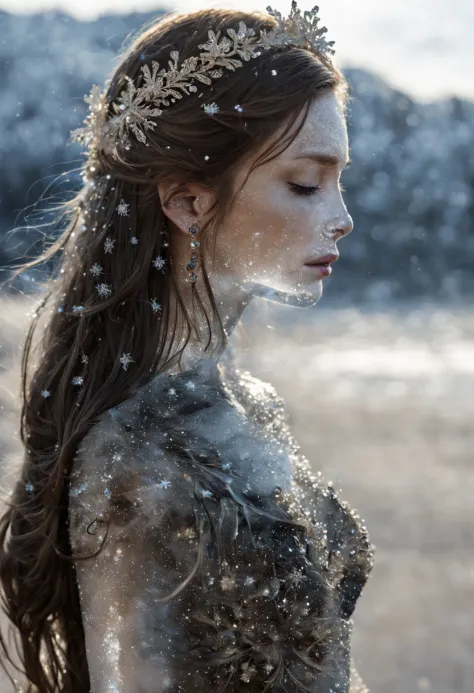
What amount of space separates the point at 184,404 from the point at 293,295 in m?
0.36

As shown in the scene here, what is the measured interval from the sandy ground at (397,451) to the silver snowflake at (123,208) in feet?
1.74

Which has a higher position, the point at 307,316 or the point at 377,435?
the point at 307,316

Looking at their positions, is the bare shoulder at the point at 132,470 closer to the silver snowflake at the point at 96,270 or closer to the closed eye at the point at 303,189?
the silver snowflake at the point at 96,270

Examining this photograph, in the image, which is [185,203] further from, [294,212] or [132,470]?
[132,470]

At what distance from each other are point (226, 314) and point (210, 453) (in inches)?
14.0

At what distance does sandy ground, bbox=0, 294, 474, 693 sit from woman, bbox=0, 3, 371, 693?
40 cm

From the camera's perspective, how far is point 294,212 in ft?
5.89

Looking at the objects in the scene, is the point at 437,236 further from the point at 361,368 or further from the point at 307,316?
the point at 361,368

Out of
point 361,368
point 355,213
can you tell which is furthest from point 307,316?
point 355,213

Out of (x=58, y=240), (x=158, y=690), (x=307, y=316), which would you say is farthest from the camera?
(x=307, y=316)

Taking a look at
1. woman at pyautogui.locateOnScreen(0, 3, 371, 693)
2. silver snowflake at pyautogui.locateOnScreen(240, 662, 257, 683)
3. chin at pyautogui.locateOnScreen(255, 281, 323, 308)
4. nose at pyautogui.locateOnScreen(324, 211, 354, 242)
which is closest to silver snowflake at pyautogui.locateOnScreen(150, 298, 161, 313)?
woman at pyautogui.locateOnScreen(0, 3, 371, 693)

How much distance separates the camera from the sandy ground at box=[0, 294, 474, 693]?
4.41 m

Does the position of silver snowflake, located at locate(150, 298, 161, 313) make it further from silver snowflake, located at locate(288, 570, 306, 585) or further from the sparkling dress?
silver snowflake, located at locate(288, 570, 306, 585)

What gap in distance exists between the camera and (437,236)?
20.9m
